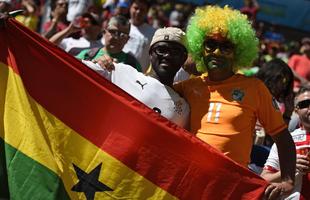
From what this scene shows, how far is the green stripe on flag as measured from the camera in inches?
163

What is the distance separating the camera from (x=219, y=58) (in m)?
4.35

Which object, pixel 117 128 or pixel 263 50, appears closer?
pixel 117 128

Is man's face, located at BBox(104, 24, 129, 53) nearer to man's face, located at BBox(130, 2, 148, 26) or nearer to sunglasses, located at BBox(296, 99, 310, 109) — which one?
man's face, located at BBox(130, 2, 148, 26)

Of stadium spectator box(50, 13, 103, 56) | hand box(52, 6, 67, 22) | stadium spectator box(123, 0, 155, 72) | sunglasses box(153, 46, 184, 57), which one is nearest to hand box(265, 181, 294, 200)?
sunglasses box(153, 46, 184, 57)

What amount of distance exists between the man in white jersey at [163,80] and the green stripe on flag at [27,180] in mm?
749

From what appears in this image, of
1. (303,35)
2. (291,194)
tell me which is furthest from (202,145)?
(303,35)

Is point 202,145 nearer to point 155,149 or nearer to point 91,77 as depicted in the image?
point 155,149

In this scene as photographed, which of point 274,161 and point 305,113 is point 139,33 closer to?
point 305,113

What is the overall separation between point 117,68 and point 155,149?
0.69m

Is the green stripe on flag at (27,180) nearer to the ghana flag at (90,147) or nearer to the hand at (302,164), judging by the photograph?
the ghana flag at (90,147)

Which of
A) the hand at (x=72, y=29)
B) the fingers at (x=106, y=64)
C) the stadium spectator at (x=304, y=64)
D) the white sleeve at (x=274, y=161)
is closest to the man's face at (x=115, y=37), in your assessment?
the hand at (x=72, y=29)

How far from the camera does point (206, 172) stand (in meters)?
4.18

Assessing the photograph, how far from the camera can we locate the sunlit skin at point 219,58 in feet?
14.3

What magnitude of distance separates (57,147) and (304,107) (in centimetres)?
187
